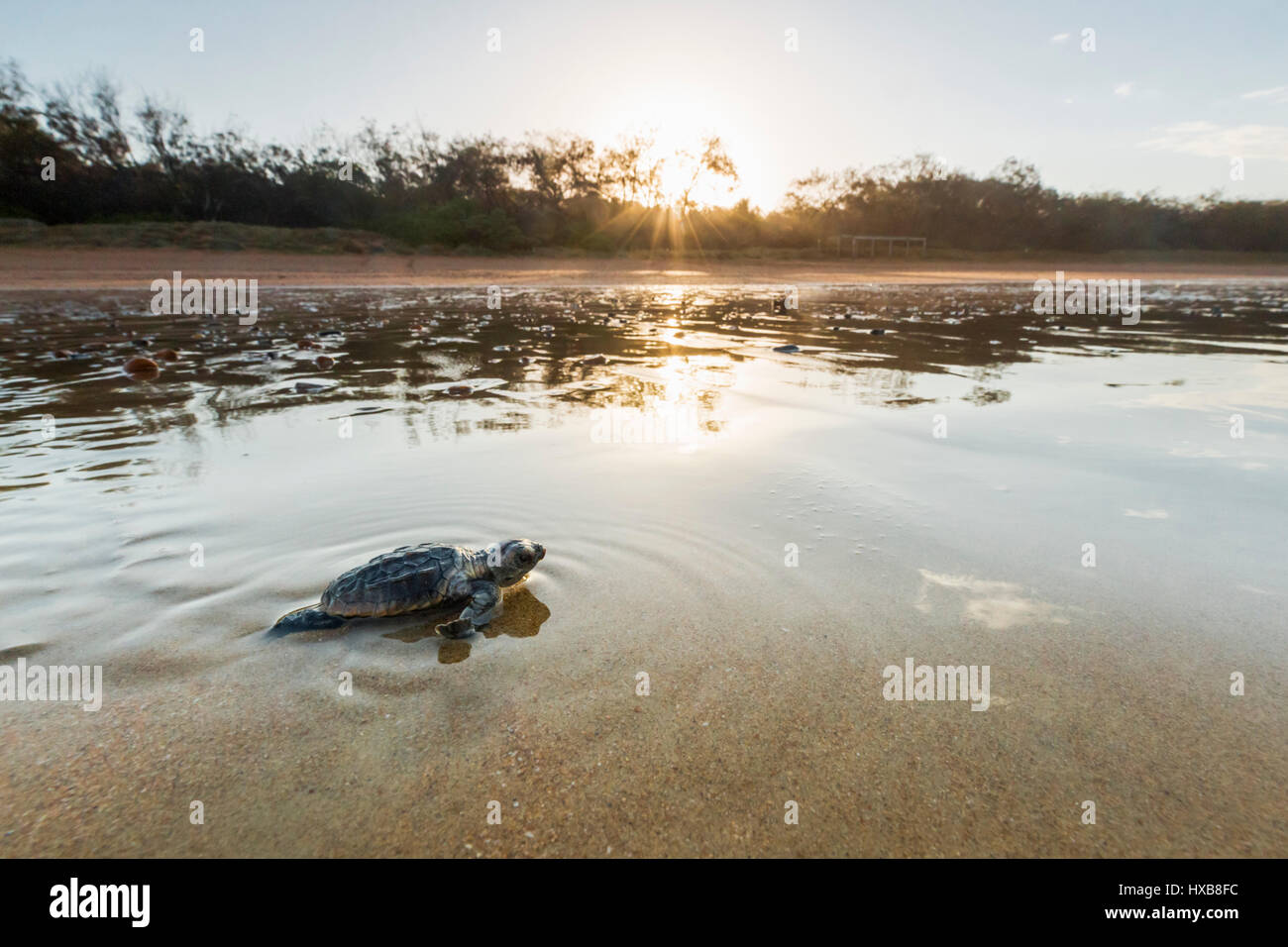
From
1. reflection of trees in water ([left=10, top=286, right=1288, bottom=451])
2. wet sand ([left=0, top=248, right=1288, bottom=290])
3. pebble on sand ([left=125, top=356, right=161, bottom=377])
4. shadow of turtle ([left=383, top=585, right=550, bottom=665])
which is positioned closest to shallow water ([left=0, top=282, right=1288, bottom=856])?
shadow of turtle ([left=383, top=585, right=550, bottom=665])

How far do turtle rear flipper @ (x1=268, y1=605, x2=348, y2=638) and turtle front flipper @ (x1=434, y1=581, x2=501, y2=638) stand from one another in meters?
0.42

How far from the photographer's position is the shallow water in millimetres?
1713

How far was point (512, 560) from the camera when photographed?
9.53ft

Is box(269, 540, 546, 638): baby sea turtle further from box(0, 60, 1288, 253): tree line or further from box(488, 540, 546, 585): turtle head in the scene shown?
box(0, 60, 1288, 253): tree line

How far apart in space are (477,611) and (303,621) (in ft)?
2.22

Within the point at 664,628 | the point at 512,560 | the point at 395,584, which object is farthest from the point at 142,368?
the point at 664,628

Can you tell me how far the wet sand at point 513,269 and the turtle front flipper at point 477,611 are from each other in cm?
2553

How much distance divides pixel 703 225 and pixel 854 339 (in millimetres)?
40395

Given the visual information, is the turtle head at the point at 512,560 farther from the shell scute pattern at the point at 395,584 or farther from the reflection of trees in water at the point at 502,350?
the reflection of trees in water at the point at 502,350

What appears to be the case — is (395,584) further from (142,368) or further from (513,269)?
(513,269)

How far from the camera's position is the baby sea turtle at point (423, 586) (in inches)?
103

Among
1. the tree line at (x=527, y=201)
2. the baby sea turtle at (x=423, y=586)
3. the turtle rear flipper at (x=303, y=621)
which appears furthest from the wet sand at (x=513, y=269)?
the turtle rear flipper at (x=303, y=621)

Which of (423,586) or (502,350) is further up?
(502,350)
